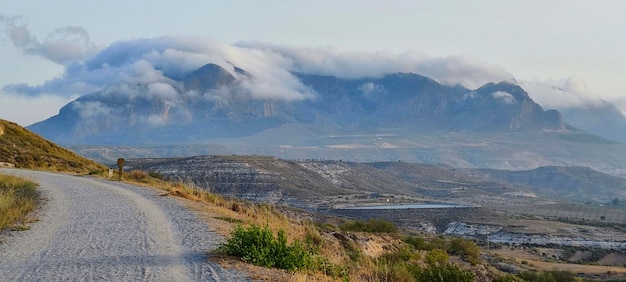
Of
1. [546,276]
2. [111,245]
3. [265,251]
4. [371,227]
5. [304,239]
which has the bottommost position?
[546,276]

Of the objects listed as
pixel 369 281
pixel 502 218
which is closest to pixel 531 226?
pixel 502 218

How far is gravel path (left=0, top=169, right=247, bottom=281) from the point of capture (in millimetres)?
10875

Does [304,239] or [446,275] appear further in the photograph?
[304,239]

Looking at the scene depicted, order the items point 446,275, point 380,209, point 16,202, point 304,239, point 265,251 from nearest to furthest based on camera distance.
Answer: point 265,251
point 446,275
point 304,239
point 16,202
point 380,209

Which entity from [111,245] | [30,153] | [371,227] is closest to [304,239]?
[111,245]

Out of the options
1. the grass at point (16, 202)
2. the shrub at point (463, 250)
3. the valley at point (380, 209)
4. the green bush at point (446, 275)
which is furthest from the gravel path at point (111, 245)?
the valley at point (380, 209)

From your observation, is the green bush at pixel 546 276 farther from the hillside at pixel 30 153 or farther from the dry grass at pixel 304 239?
the hillside at pixel 30 153

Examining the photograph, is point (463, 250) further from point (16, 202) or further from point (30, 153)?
point (30, 153)

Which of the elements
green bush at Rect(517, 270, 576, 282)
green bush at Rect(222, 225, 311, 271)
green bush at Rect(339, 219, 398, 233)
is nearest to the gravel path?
green bush at Rect(222, 225, 311, 271)

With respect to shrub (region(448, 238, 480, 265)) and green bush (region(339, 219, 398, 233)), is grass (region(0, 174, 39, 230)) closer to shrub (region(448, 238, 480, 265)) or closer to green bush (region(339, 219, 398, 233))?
green bush (region(339, 219, 398, 233))

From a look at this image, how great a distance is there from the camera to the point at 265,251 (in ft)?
40.4

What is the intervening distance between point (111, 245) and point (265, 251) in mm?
3582

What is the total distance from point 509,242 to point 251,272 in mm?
86744

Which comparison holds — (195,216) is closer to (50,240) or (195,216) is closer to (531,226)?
(50,240)
